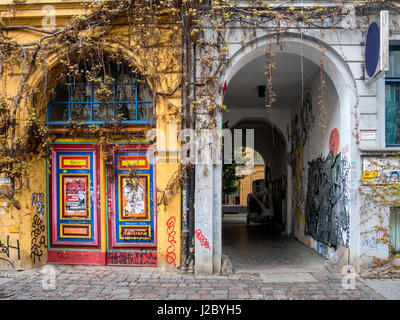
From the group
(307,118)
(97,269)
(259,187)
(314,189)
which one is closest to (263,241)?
(314,189)

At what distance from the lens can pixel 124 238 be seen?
21.1 ft

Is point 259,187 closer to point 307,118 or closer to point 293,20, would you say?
point 307,118

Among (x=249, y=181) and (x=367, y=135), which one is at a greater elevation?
(x=367, y=135)

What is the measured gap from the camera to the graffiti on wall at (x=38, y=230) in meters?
6.31

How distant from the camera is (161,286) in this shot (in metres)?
5.31

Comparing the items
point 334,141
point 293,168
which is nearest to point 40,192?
point 334,141

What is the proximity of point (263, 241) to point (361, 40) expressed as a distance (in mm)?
5687

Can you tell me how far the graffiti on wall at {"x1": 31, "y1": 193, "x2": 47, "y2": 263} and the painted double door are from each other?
0.59ft

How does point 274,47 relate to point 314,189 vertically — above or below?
above

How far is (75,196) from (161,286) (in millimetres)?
2697

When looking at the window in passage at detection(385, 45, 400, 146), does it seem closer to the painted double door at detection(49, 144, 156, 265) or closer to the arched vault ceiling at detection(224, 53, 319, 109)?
the arched vault ceiling at detection(224, 53, 319, 109)

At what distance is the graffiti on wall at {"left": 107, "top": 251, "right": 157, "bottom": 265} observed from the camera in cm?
634

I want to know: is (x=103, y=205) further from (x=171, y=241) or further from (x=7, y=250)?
(x=7, y=250)

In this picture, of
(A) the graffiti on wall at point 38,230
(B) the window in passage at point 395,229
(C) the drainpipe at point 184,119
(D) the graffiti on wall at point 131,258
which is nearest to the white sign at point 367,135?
(B) the window in passage at point 395,229
